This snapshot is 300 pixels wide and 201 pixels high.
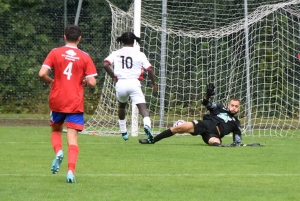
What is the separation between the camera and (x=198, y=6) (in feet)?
68.2

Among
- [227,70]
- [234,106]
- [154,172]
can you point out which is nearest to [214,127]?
[234,106]

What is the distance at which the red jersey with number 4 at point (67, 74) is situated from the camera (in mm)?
9023


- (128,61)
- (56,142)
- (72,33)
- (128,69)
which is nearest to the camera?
(72,33)

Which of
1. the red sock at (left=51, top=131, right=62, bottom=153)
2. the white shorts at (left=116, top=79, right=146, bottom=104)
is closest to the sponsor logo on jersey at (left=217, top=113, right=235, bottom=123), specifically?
the white shorts at (left=116, top=79, right=146, bottom=104)

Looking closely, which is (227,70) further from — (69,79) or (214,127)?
(69,79)

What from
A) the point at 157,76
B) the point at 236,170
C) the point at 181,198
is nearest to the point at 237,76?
the point at 157,76

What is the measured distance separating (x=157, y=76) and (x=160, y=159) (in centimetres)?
812

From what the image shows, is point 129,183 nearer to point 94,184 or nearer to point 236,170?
point 94,184

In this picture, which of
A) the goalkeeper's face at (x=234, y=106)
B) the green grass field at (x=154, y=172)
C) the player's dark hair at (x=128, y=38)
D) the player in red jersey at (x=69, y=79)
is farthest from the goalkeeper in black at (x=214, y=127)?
the player in red jersey at (x=69, y=79)

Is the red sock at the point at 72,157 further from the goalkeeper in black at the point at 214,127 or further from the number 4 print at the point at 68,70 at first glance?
the goalkeeper in black at the point at 214,127

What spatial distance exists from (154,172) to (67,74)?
173cm

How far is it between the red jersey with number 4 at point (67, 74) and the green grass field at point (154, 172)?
0.81m

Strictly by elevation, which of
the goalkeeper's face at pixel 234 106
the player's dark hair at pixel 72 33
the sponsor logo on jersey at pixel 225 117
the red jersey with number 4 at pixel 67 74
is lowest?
the sponsor logo on jersey at pixel 225 117

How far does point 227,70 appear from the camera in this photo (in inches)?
752
